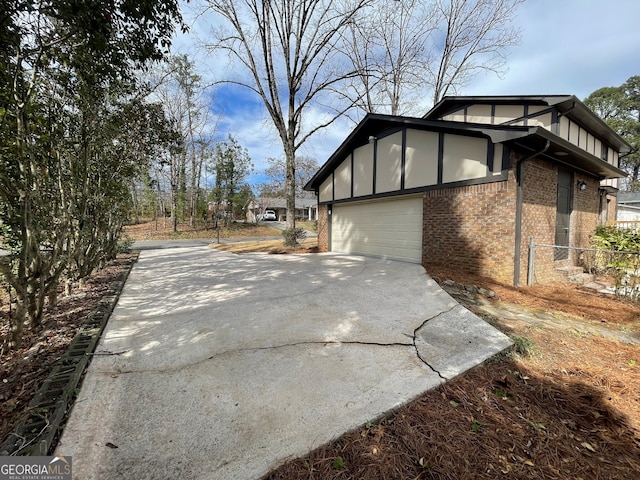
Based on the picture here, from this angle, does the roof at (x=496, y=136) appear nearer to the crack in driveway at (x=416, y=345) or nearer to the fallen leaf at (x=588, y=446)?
the crack in driveway at (x=416, y=345)

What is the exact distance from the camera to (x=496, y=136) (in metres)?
5.29

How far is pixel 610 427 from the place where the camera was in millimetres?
1842

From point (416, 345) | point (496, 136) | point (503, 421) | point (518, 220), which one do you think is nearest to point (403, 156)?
point (496, 136)

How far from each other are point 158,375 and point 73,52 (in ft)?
13.1

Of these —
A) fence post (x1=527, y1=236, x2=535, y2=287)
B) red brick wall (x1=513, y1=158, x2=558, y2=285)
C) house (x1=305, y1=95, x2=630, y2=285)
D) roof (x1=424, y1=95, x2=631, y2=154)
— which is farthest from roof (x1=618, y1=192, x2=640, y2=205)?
fence post (x1=527, y1=236, x2=535, y2=287)

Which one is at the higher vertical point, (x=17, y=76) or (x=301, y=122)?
(x=301, y=122)

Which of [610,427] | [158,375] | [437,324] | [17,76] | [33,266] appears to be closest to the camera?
[610,427]

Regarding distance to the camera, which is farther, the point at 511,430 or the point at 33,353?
the point at 33,353

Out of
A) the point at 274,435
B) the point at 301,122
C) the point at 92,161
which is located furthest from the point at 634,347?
the point at 301,122

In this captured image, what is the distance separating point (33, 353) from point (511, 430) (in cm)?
422

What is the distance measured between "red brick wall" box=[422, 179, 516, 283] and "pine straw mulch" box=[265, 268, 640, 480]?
3.22 metres

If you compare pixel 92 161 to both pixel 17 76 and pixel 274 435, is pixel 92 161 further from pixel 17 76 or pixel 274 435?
pixel 274 435

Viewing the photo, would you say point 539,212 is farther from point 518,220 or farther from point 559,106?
point 559,106

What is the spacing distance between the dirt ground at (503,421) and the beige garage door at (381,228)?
4808 mm
